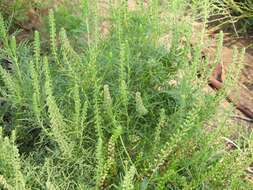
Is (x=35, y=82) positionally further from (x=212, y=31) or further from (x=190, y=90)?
(x=212, y=31)

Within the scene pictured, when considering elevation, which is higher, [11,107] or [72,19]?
[72,19]

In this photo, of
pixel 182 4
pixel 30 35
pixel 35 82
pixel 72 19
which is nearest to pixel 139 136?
pixel 35 82

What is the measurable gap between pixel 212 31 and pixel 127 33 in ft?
4.67

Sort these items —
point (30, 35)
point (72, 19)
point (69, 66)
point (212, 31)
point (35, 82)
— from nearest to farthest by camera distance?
point (35, 82), point (69, 66), point (72, 19), point (30, 35), point (212, 31)

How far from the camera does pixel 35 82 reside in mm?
1852

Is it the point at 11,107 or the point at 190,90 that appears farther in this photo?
the point at 11,107

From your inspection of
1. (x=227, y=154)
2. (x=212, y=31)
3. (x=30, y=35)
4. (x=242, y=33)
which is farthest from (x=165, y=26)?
(x=242, y=33)

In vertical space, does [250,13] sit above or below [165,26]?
below

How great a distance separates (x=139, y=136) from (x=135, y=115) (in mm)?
81

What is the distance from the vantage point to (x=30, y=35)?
2.94 meters

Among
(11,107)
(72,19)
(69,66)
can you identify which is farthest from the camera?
(72,19)

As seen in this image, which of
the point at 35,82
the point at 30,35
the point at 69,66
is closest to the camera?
the point at 35,82

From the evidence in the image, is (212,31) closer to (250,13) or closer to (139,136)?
(250,13)

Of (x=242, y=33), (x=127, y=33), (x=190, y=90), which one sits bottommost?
(x=242, y=33)
